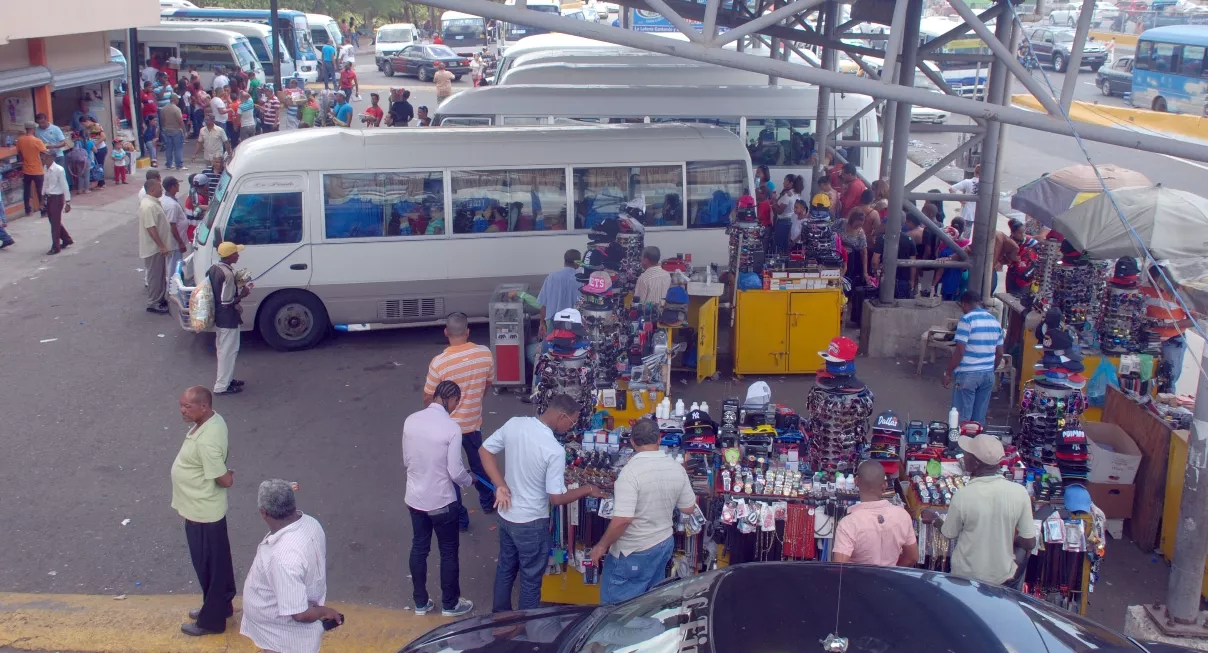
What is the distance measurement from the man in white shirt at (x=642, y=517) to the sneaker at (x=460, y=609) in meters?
1.19

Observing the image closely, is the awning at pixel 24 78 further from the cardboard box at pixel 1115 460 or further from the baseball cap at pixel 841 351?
the cardboard box at pixel 1115 460

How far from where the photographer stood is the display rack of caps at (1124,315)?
957 cm

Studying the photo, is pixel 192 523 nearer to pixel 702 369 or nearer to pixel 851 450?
pixel 851 450

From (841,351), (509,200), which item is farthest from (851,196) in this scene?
(841,351)

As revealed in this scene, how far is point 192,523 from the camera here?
6309 mm

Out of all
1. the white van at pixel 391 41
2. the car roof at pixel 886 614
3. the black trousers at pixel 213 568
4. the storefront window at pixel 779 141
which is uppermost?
the white van at pixel 391 41

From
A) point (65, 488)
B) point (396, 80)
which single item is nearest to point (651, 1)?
point (65, 488)

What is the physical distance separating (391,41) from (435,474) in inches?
1606

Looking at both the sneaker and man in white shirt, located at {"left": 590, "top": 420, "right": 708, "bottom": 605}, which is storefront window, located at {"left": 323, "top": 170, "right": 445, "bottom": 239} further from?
man in white shirt, located at {"left": 590, "top": 420, "right": 708, "bottom": 605}

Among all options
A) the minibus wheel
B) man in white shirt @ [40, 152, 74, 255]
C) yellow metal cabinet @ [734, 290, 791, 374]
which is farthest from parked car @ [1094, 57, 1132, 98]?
man in white shirt @ [40, 152, 74, 255]

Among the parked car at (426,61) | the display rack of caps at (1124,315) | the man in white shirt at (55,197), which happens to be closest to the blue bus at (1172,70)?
the parked car at (426,61)

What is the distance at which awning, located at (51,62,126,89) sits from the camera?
18672 mm

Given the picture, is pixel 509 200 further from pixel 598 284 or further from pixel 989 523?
pixel 989 523

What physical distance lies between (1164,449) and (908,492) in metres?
2.34
